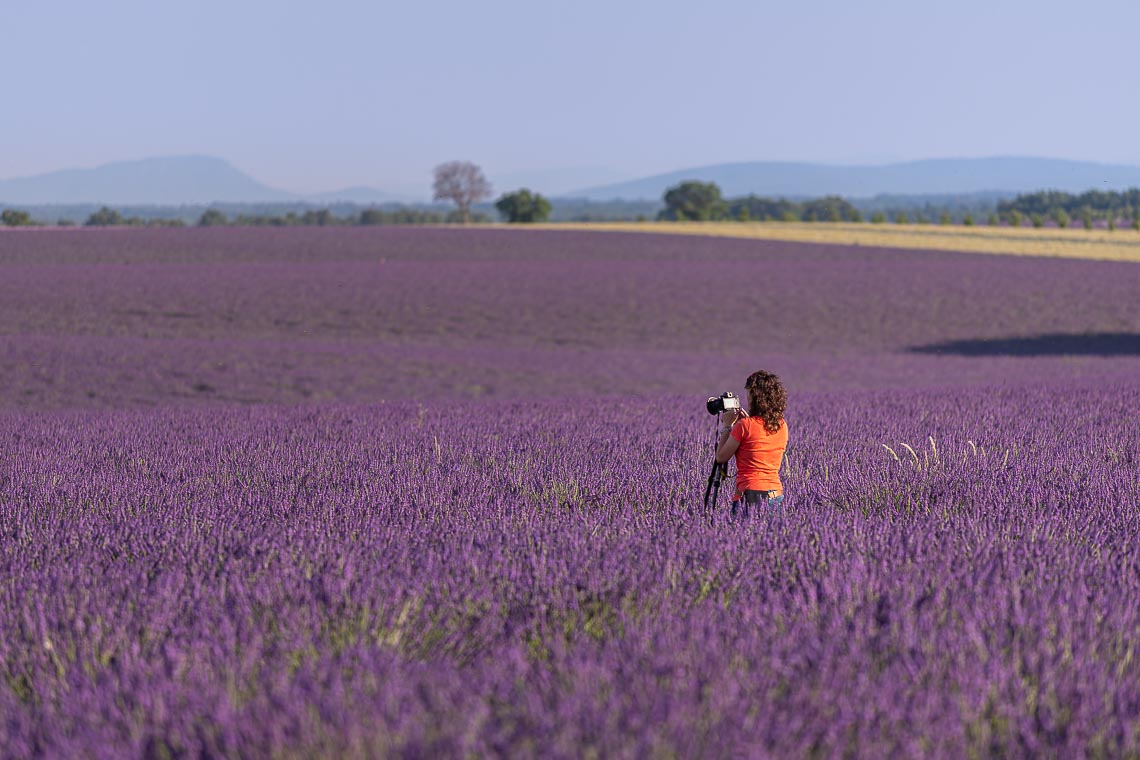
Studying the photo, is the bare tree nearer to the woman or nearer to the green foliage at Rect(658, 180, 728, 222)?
the green foliage at Rect(658, 180, 728, 222)

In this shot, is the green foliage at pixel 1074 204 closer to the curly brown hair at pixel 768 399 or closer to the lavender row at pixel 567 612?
the curly brown hair at pixel 768 399

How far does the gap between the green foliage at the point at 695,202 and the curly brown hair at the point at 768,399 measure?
85.7 metres

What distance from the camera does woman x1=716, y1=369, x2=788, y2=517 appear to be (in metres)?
3.87

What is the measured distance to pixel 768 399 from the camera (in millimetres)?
3861

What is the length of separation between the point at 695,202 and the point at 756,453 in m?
93.1

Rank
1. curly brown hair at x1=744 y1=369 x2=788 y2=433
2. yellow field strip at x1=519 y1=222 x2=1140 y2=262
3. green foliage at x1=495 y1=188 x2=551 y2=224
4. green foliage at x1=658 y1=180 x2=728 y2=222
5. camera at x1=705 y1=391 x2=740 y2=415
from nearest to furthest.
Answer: camera at x1=705 y1=391 x2=740 y2=415
curly brown hair at x1=744 y1=369 x2=788 y2=433
yellow field strip at x1=519 y1=222 x2=1140 y2=262
green foliage at x1=495 y1=188 x2=551 y2=224
green foliage at x1=658 y1=180 x2=728 y2=222

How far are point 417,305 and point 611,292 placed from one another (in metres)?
4.79

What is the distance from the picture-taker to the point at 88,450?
235 inches

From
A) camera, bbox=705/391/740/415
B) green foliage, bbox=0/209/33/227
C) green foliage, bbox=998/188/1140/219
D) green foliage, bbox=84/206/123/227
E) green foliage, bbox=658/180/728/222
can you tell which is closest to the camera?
camera, bbox=705/391/740/415

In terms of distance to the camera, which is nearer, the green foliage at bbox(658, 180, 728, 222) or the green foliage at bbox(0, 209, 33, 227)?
the green foliage at bbox(0, 209, 33, 227)

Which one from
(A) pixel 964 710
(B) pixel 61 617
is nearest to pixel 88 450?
(B) pixel 61 617

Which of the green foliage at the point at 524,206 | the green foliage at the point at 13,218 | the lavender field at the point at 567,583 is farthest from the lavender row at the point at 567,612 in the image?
→ the green foliage at the point at 524,206

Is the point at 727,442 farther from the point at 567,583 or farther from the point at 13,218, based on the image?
the point at 13,218

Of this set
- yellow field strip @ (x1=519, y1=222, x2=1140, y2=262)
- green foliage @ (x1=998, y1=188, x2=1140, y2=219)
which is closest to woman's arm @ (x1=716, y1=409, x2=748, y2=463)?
yellow field strip @ (x1=519, y1=222, x2=1140, y2=262)
